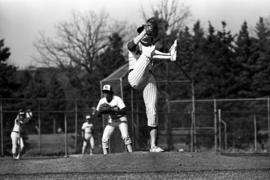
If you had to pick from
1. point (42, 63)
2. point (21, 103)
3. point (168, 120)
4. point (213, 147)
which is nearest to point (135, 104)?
point (168, 120)

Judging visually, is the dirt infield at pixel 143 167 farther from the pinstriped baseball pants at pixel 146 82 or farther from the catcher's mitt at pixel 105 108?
the catcher's mitt at pixel 105 108

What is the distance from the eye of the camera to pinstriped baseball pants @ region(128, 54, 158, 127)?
43.7ft

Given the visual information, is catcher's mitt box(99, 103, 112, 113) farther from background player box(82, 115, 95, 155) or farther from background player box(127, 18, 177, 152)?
background player box(82, 115, 95, 155)

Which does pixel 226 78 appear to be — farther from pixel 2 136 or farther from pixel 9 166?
pixel 9 166

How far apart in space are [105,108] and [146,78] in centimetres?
332

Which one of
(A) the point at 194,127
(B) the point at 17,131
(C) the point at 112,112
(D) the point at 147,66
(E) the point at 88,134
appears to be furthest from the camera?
(E) the point at 88,134

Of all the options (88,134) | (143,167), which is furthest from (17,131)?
(143,167)

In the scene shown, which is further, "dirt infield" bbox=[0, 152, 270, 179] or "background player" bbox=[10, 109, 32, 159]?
"background player" bbox=[10, 109, 32, 159]

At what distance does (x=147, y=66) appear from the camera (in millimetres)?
13391

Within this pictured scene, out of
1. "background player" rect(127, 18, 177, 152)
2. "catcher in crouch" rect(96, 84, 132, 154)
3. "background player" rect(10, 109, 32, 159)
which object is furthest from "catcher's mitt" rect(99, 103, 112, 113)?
"background player" rect(10, 109, 32, 159)

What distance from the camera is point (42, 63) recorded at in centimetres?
6203

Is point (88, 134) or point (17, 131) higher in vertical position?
point (17, 131)

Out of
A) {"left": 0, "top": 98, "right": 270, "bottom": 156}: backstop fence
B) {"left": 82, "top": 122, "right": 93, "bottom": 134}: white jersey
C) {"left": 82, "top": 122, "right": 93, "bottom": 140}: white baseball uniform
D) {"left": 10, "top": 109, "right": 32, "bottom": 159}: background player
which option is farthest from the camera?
{"left": 82, "top": 122, "right": 93, "bottom": 134}: white jersey

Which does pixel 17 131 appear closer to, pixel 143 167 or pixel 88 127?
pixel 88 127
